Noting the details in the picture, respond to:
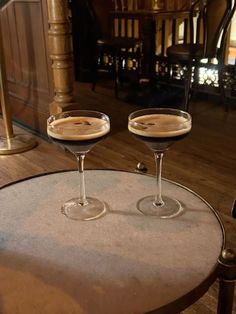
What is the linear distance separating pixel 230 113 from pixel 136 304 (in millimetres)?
3159

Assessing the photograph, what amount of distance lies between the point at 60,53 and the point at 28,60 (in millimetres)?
516

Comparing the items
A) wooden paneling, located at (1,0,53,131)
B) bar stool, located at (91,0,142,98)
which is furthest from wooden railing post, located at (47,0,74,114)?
bar stool, located at (91,0,142,98)

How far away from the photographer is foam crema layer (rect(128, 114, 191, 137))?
0.95 m

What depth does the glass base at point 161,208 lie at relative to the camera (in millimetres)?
991

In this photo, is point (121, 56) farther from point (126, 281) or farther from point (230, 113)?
point (126, 281)

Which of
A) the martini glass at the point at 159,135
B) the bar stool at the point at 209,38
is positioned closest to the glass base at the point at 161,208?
the martini glass at the point at 159,135

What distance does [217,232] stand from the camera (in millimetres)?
922

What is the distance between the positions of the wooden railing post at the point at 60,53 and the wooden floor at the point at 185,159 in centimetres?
38

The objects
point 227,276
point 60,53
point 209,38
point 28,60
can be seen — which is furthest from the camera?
point 209,38

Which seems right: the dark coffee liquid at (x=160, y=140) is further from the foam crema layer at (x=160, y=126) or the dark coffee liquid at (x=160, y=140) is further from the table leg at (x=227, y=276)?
the table leg at (x=227, y=276)

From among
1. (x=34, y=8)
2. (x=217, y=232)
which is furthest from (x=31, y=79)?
(x=217, y=232)

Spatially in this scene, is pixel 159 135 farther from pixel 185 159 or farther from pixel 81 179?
pixel 185 159

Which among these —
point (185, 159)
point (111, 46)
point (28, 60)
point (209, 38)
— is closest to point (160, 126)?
point (185, 159)

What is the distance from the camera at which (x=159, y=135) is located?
948 mm
